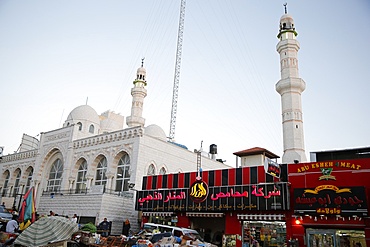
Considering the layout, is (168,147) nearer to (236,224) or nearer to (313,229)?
(236,224)

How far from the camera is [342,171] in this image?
14.6 m

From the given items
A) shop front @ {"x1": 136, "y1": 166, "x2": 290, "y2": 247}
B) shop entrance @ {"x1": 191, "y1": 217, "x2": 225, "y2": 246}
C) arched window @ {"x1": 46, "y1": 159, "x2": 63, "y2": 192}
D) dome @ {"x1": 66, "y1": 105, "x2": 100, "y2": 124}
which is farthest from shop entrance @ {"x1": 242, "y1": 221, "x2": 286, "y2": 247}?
dome @ {"x1": 66, "y1": 105, "x2": 100, "y2": 124}

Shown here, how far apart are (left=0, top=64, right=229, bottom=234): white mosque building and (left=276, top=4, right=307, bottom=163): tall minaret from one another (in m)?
9.37

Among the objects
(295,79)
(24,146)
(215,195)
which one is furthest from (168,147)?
(24,146)

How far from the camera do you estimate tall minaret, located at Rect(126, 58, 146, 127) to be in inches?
1470

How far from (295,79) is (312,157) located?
11415 mm

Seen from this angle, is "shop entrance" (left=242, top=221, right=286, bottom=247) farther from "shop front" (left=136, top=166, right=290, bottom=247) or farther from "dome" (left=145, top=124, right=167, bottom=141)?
"dome" (left=145, top=124, right=167, bottom=141)

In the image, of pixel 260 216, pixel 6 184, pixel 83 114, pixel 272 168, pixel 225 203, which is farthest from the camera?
pixel 6 184

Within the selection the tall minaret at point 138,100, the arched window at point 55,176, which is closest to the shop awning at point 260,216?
the arched window at point 55,176

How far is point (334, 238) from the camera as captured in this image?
14.2 metres

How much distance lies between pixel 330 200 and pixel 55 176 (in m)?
27.6

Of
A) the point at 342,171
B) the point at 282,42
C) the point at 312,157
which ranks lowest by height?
the point at 342,171

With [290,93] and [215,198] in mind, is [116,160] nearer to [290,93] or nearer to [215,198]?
[215,198]

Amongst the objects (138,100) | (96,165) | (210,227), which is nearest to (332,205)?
(210,227)
